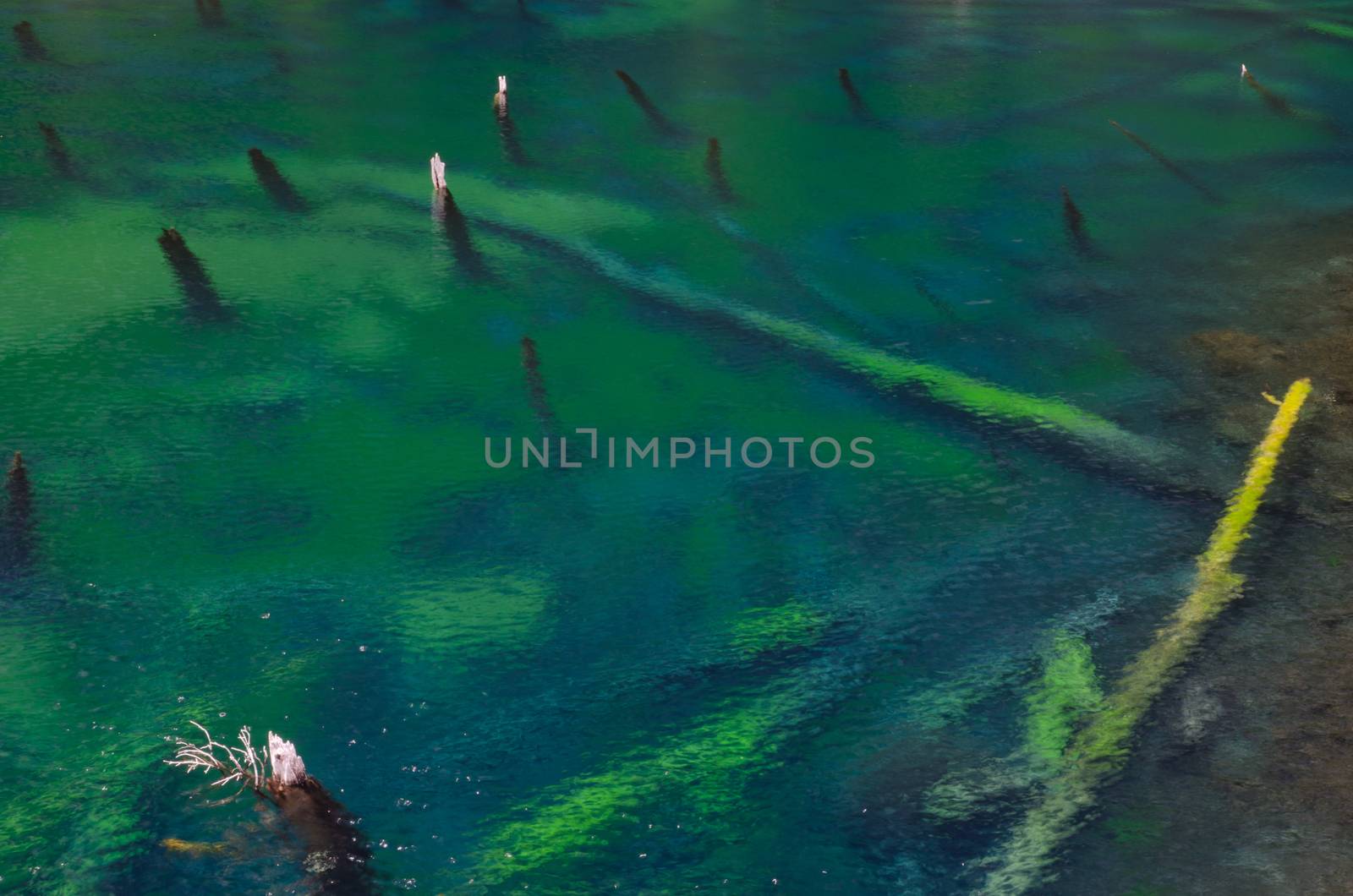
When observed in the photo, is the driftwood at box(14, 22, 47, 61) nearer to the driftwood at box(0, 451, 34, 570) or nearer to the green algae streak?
the driftwood at box(0, 451, 34, 570)

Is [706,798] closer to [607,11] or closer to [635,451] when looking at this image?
[635,451]

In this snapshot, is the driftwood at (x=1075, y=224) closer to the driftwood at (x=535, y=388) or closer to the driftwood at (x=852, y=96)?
the driftwood at (x=852, y=96)

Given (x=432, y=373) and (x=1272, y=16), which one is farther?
(x=1272, y=16)

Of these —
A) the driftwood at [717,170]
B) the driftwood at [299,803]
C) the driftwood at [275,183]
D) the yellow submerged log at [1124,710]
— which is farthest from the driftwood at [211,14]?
the yellow submerged log at [1124,710]

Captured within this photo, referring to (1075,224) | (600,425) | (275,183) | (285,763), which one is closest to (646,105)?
(275,183)

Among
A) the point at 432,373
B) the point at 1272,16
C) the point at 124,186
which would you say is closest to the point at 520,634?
the point at 432,373

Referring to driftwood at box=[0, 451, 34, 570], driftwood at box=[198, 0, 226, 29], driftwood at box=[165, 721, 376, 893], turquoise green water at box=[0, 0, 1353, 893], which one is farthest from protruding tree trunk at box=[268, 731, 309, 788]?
driftwood at box=[198, 0, 226, 29]
